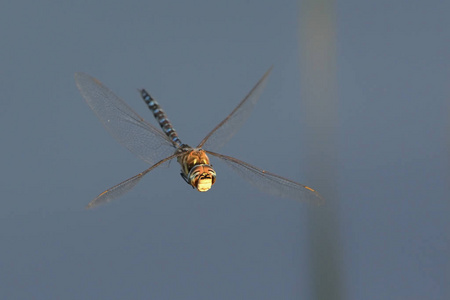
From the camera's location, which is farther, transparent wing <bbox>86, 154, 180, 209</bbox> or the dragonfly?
the dragonfly

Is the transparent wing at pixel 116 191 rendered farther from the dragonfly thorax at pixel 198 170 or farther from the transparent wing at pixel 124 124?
the transparent wing at pixel 124 124

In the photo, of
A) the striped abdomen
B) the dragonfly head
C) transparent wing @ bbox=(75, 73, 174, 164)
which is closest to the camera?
the dragonfly head

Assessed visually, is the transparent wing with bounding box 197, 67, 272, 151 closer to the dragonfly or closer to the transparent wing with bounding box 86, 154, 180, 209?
the dragonfly

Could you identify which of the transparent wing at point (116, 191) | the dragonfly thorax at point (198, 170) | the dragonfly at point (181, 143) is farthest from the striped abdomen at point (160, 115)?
the transparent wing at point (116, 191)

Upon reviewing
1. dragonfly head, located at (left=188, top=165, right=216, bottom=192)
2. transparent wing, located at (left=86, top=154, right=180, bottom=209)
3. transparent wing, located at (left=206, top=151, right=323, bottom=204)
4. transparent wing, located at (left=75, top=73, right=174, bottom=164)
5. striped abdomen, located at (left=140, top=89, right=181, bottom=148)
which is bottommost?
transparent wing, located at (left=86, top=154, right=180, bottom=209)

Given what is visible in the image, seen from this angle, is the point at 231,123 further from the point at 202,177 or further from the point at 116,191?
the point at 116,191

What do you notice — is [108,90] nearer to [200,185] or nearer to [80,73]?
[80,73]

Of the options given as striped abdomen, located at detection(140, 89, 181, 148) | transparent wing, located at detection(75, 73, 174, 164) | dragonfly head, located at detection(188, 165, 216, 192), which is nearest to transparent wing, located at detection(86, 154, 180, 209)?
dragonfly head, located at detection(188, 165, 216, 192)

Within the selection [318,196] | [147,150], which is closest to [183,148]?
[147,150]
